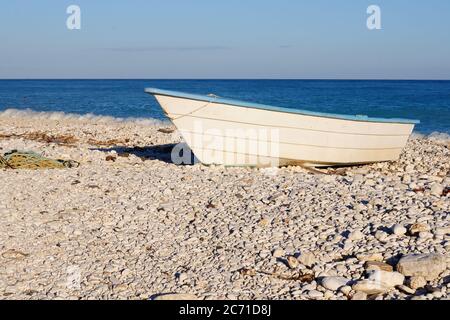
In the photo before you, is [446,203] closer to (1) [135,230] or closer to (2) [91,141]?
(1) [135,230]

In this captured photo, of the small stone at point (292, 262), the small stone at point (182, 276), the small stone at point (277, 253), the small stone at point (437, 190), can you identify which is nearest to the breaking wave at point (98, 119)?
the small stone at point (437, 190)

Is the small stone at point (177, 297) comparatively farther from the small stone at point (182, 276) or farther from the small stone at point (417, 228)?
the small stone at point (417, 228)

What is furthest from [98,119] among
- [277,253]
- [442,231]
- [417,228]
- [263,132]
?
[442,231]

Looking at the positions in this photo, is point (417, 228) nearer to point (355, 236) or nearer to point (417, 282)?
point (355, 236)

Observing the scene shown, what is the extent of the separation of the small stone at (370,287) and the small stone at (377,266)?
27 cm

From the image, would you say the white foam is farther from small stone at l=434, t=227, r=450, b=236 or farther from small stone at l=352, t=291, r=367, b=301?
small stone at l=352, t=291, r=367, b=301

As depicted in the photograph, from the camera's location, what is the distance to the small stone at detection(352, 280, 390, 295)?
15.4 ft

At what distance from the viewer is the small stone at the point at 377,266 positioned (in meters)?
5.01

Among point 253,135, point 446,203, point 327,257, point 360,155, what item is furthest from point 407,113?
point 327,257

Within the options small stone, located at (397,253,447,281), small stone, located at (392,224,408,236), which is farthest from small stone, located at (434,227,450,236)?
small stone, located at (397,253,447,281)

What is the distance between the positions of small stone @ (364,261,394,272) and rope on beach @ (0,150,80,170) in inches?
270
